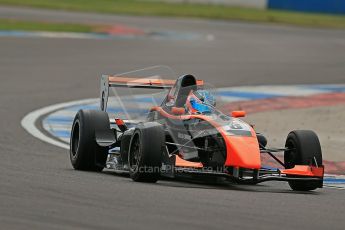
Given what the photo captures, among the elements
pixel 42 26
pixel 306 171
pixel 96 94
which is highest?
pixel 42 26

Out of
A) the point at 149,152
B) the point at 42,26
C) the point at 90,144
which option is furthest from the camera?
the point at 42,26

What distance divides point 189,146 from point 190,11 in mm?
34323

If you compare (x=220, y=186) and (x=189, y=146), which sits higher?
(x=189, y=146)

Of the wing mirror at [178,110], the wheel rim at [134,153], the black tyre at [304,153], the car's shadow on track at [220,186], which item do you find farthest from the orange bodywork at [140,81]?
the black tyre at [304,153]

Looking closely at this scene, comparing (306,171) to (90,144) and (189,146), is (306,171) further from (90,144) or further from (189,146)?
A: (90,144)

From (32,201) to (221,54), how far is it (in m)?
20.0

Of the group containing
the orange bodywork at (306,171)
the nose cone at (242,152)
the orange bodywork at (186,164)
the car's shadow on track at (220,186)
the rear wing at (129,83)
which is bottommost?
the car's shadow on track at (220,186)

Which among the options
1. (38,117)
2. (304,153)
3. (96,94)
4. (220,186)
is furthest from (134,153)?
(96,94)

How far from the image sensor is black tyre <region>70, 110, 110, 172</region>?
38.7 ft

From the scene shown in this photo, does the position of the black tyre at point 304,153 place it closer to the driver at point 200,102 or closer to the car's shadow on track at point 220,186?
the car's shadow on track at point 220,186

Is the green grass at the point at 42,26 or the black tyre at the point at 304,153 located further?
the green grass at the point at 42,26

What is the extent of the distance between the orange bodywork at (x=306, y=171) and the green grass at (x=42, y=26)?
2243cm

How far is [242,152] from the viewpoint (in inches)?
405

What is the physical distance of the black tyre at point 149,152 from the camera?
10445 mm
